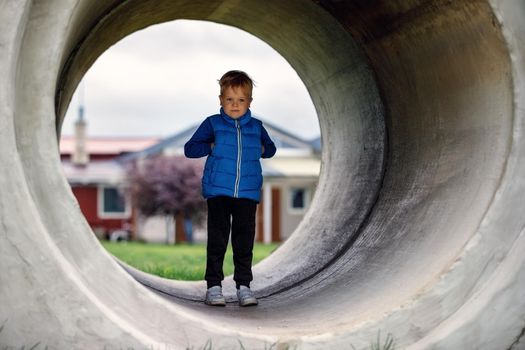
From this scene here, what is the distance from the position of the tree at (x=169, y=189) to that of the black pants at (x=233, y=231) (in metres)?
29.8

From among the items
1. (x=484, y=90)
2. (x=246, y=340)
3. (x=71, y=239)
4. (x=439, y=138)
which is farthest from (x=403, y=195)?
(x=71, y=239)

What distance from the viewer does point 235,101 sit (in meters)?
5.02

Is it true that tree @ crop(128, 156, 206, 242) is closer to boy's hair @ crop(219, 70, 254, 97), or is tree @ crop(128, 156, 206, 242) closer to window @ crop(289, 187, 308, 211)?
window @ crop(289, 187, 308, 211)

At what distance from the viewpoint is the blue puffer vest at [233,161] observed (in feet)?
16.3

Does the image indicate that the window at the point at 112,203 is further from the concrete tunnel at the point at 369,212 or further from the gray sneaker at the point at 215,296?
the gray sneaker at the point at 215,296

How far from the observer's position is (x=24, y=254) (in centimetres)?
362

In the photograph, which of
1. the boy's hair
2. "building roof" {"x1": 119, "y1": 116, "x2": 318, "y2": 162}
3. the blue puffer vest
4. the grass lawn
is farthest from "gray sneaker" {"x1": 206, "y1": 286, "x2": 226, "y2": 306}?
"building roof" {"x1": 119, "y1": 116, "x2": 318, "y2": 162}

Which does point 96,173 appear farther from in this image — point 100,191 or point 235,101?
point 235,101

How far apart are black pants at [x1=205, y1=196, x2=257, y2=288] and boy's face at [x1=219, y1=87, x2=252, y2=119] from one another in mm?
477

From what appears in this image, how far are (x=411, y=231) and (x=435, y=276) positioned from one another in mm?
823

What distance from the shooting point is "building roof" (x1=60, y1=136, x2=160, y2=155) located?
41656mm

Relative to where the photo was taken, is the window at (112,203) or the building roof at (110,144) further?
the building roof at (110,144)

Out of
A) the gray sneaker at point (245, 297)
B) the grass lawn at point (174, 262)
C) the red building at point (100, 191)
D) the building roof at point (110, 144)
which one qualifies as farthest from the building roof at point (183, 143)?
the gray sneaker at point (245, 297)

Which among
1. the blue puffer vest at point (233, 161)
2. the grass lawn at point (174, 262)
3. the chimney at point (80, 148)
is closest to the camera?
the blue puffer vest at point (233, 161)
